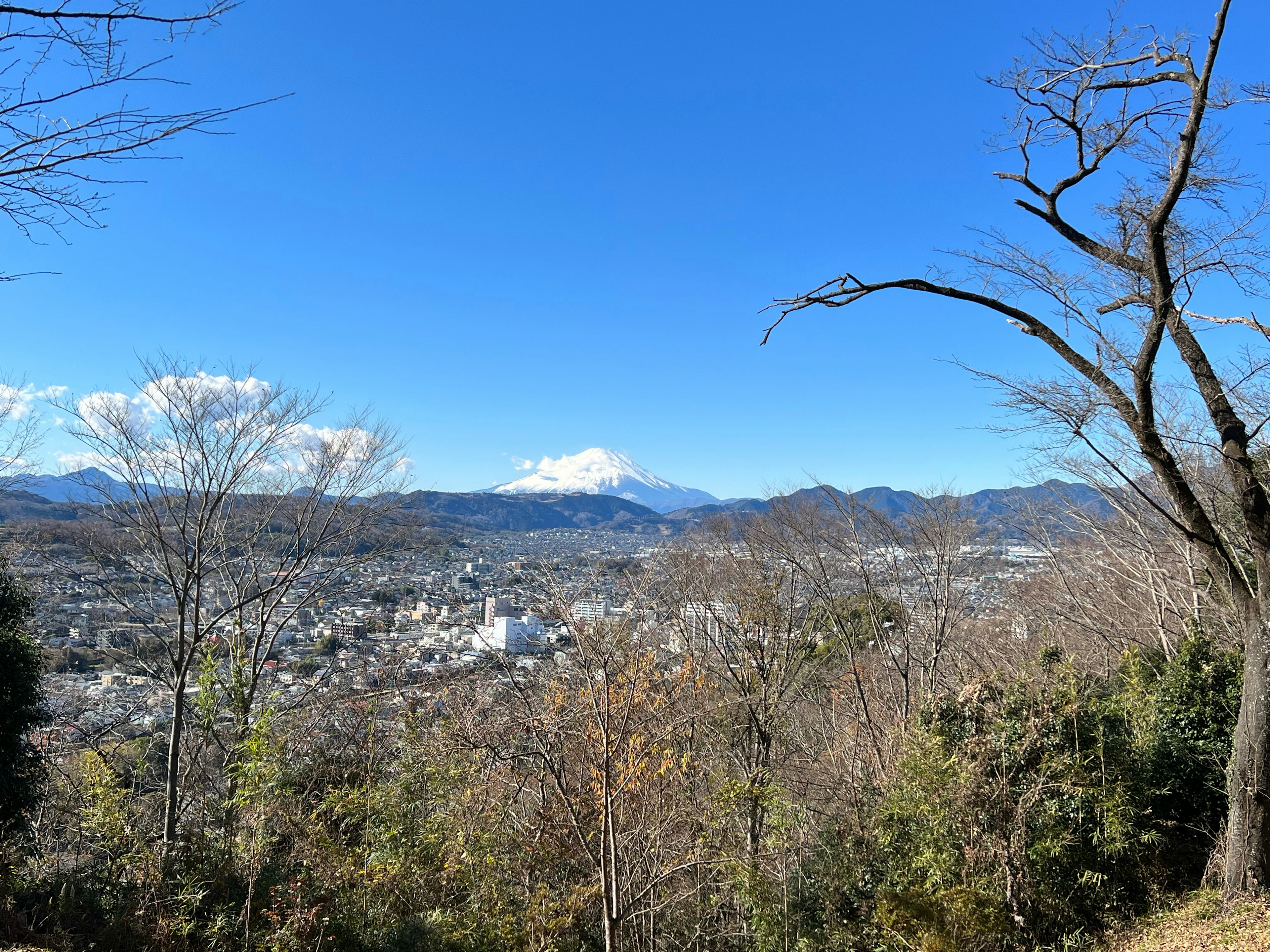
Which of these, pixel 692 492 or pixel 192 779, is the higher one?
pixel 692 492

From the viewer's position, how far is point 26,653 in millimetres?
7047

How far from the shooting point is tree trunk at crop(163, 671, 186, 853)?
743cm

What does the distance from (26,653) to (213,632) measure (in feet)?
11.2

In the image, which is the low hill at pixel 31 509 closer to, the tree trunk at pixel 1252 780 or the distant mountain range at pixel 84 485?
the distant mountain range at pixel 84 485

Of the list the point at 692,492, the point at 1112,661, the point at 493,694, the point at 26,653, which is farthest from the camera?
the point at 692,492

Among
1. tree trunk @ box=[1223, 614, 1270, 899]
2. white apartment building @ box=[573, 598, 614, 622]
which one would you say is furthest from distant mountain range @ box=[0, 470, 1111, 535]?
tree trunk @ box=[1223, 614, 1270, 899]

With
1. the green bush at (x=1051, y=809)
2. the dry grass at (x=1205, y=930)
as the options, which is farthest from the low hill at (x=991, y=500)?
the dry grass at (x=1205, y=930)

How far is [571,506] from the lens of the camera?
3722 cm

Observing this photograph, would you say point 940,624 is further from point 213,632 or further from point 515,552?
point 213,632

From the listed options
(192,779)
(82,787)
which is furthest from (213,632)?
(82,787)

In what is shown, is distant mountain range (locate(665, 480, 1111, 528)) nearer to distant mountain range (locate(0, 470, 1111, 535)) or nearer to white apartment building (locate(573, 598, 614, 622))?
distant mountain range (locate(0, 470, 1111, 535))

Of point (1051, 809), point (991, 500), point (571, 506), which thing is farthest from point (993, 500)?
point (571, 506)

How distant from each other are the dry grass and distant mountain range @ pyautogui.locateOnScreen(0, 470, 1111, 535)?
8.35 meters

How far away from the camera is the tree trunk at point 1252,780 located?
13.5 feet
